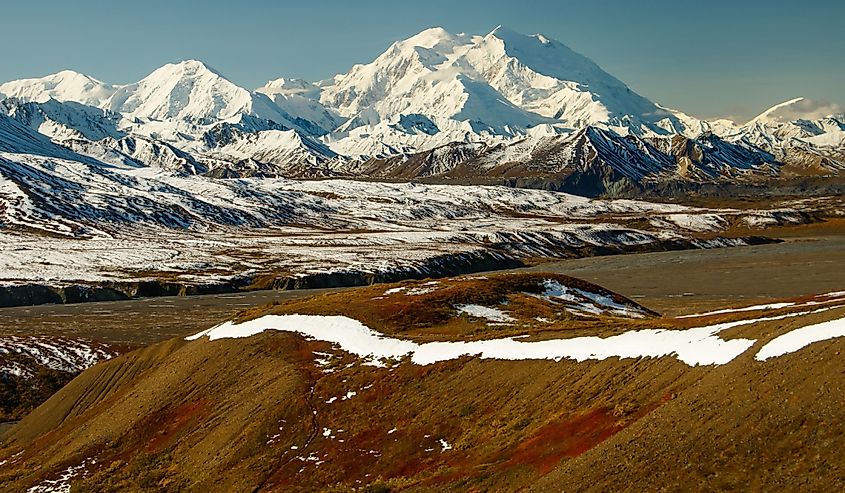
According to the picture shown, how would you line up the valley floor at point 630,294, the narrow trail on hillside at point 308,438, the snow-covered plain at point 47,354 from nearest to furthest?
the narrow trail on hillside at point 308,438 < the snow-covered plain at point 47,354 < the valley floor at point 630,294

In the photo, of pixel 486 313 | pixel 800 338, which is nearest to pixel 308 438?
pixel 800 338

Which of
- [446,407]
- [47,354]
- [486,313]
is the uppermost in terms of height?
[486,313]

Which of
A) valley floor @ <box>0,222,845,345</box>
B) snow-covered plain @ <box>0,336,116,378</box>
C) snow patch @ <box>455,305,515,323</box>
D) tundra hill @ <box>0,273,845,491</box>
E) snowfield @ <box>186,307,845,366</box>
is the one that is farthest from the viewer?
valley floor @ <box>0,222,845,345</box>

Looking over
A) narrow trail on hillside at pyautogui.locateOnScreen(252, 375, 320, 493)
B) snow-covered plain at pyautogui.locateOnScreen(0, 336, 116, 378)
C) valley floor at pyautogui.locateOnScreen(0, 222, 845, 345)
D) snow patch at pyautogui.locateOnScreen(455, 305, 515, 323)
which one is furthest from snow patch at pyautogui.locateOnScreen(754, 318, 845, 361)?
snow-covered plain at pyautogui.locateOnScreen(0, 336, 116, 378)

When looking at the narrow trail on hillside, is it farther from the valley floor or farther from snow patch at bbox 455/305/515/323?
the valley floor

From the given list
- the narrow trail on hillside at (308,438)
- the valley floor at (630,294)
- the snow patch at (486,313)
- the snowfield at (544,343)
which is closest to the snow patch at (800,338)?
the snowfield at (544,343)

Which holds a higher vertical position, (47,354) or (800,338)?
(800,338)

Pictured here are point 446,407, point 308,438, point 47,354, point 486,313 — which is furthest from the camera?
point 47,354

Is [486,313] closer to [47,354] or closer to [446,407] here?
[446,407]

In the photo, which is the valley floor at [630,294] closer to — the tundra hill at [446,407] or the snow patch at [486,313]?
the snow patch at [486,313]
